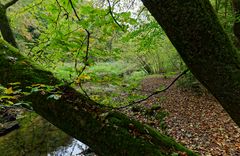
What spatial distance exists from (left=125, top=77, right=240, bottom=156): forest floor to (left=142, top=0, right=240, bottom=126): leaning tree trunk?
4.11 meters

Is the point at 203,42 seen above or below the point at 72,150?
above

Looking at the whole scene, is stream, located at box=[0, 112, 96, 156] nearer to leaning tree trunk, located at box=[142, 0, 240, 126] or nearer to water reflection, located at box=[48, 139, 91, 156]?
water reflection, located at box=[48, 139, 91, 156]

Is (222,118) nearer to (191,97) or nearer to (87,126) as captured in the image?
(191,97)

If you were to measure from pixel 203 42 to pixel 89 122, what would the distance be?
91 cm

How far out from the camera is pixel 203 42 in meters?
1.17

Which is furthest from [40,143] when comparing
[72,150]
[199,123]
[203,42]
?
[203,42]

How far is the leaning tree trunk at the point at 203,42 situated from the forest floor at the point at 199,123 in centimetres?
411

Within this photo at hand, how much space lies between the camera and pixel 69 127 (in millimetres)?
1736

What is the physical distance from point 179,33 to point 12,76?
1.28 metres

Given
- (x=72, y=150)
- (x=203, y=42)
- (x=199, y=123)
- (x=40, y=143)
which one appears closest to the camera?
(x=203, y=42)

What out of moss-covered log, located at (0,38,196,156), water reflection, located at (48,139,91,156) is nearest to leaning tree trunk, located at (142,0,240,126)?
moss-covered log, located at (0,38,196,156)

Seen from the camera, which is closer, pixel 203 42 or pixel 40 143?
pixel 203 42

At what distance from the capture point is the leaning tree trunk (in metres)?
1.15

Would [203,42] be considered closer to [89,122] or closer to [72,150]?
[89,122]
